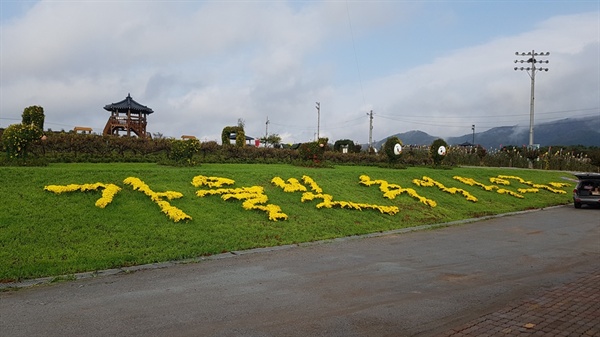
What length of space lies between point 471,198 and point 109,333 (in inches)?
703

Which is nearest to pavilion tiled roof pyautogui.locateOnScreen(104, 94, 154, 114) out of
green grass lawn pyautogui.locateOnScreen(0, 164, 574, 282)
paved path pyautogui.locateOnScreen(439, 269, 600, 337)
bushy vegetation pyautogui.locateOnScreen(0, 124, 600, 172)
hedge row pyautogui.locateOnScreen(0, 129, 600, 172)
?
A: bushy vegetation pyautogui.locateOnScreen(0, 124, 600, 172)

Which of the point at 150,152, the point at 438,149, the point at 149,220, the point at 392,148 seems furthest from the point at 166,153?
the point at 438,149

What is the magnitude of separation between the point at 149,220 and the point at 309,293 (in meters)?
5.47

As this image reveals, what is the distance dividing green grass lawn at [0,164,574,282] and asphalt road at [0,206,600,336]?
933mm

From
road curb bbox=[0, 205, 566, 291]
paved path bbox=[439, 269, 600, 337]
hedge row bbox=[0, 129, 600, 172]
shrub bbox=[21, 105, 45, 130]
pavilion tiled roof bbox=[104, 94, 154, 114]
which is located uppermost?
pavilion tiled roof bbox=[104, 94, 154, 114]

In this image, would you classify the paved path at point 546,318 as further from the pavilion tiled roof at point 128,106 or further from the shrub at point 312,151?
the pavilion tiled roof at point 128,106

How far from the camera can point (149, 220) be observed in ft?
34.8

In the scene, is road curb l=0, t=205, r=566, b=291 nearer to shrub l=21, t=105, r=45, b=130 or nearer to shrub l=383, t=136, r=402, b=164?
shrub l=21, t=105, r=45, b=130

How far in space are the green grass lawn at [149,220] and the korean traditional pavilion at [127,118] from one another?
2808 cm

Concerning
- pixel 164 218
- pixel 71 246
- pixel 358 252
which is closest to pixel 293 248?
pixel 358 252

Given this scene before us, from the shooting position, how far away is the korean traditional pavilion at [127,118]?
40.5m

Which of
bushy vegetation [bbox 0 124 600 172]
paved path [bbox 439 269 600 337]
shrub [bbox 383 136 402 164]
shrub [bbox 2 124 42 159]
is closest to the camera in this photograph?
paved path [bbox 439 269 600 337]

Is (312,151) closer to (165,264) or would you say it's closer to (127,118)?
(165,264)

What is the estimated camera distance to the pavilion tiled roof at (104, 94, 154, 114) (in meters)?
41.9
